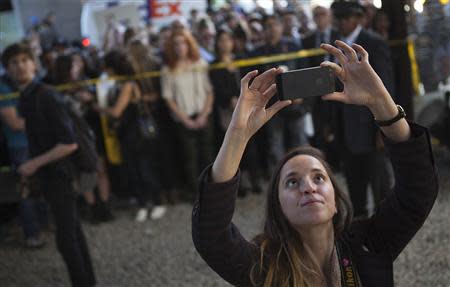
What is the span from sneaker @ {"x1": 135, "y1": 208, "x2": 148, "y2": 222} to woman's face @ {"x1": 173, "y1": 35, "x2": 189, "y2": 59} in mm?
1665

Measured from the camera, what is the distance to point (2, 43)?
50.9ft

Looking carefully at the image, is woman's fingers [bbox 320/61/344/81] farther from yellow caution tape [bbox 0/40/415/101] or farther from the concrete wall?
the concrete wall

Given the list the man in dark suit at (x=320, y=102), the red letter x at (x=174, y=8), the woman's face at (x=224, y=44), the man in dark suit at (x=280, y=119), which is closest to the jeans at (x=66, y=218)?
the man in dark suit at (x=320, y=102)

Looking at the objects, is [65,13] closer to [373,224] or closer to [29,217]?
[29,217]

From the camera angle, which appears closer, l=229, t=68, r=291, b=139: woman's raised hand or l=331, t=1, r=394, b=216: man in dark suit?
l=229, t=68, r=291, b=139: woman's raised hand

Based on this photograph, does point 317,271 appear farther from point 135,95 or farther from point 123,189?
point 123,189

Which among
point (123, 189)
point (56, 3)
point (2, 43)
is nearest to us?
point (123, 189)

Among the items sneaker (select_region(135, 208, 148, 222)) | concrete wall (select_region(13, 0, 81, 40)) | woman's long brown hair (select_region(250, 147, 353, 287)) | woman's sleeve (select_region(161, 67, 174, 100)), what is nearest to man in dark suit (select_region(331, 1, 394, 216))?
woman's long brown hair (select_region(250, 147, 353, 287))

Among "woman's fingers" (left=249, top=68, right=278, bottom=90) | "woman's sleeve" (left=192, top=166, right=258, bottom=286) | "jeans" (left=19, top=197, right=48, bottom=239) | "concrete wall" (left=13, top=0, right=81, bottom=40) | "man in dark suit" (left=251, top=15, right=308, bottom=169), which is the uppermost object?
"woman's fingers" (left=249, top=68, right=278, bottom=90)

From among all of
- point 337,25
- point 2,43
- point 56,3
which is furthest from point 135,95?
point 56,3

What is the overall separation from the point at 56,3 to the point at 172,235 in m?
14.2

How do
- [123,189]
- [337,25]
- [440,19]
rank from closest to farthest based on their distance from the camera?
[337,25] → [440,19] → [123,189]

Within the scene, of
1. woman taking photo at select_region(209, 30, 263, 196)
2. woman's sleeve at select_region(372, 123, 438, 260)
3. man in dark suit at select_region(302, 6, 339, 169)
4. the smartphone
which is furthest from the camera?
woman taking photo at select_region(209, 30, 263, 196)

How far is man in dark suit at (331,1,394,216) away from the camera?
3.84m
